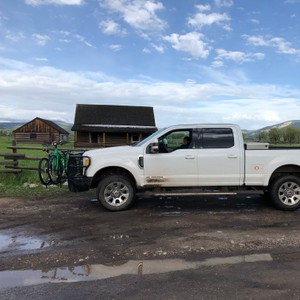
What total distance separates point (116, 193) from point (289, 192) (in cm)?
402

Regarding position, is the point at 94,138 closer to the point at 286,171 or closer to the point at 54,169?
the point at 54,169

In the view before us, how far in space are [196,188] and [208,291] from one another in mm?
4610

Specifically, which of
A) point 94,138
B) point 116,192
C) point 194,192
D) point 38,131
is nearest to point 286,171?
point 194,192

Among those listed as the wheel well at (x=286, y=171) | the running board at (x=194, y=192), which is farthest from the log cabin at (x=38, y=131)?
the wheel well at (x=286, y=171)

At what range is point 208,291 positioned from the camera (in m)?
4.28

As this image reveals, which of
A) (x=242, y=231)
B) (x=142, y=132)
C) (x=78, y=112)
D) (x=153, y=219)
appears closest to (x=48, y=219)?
(x=153, y=219)

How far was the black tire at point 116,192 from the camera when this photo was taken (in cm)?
861

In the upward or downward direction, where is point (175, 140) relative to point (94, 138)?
downward

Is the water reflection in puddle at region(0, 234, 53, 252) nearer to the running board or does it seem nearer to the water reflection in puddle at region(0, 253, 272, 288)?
the water reflection in puddle at region(0, 253, 272, 288)

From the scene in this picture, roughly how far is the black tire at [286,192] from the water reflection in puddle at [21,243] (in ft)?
17.0

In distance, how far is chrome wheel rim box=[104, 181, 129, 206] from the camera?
8.65 metres

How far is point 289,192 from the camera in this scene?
8.70 meters

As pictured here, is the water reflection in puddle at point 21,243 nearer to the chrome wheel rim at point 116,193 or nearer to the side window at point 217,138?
the chrome wheel rim at point 116,193

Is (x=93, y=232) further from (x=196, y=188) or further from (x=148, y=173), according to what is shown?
(x=196, y=188)
